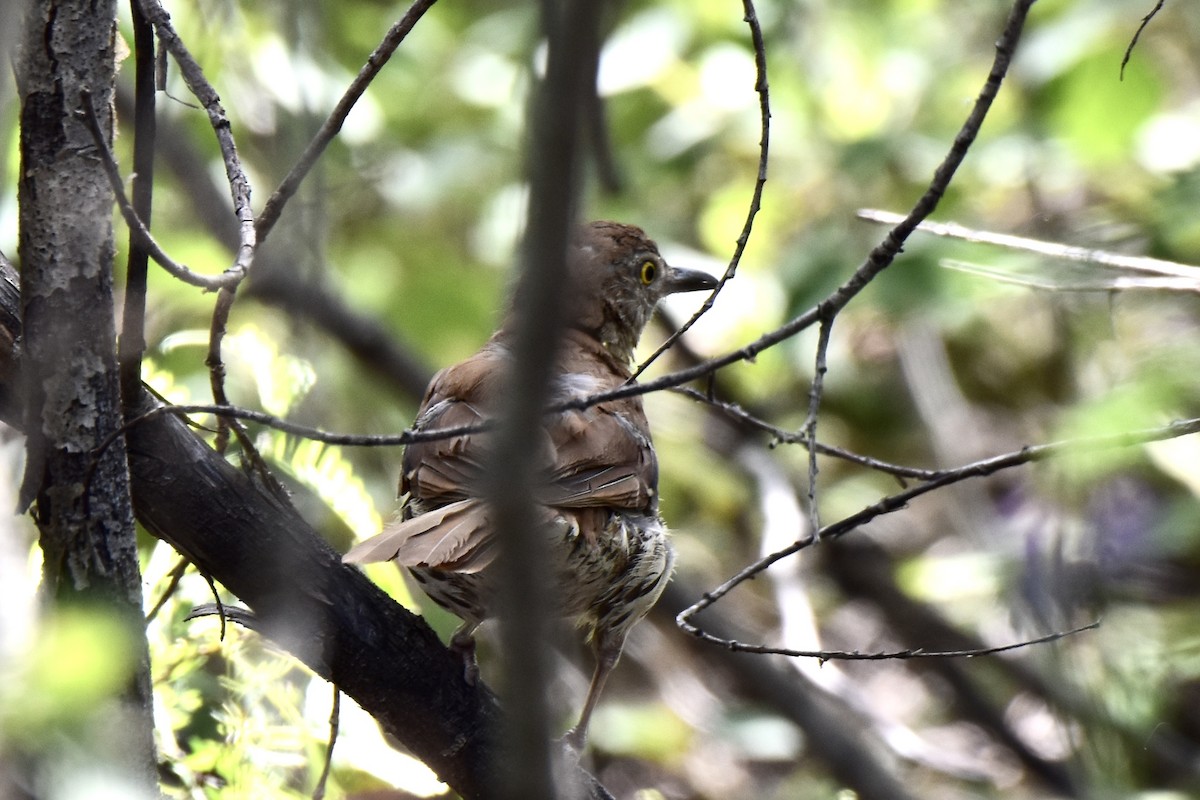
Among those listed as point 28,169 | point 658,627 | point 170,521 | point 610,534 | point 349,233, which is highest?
point 349,233

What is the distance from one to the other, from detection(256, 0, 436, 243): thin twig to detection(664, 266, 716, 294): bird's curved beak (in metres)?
2.49

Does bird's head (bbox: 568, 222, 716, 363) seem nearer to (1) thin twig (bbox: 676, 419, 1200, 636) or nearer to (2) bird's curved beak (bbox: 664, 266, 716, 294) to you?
(2) bird's curved beak (bbox: 664, 266, 716, 294)

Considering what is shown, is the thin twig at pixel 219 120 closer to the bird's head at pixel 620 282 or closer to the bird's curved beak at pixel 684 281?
the bird's head at pixel 620 282

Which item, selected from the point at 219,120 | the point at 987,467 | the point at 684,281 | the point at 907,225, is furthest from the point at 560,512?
the point at 684,281

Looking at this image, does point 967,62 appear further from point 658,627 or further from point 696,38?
point 658,627

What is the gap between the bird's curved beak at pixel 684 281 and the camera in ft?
16.4

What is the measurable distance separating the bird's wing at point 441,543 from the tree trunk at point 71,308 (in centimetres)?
58

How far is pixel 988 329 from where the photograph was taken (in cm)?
760

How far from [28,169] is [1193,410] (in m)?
3.74

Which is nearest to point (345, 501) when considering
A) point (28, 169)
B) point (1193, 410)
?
point (28, 169)

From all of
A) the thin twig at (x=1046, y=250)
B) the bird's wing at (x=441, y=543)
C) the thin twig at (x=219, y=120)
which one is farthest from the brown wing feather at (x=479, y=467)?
the thin twig at (x=1046, y=250)

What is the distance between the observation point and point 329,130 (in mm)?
2447

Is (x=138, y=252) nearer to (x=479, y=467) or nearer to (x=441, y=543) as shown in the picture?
(x=441, y=543)

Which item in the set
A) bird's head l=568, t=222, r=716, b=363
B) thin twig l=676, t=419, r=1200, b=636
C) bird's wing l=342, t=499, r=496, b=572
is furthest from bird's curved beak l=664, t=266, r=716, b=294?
thin twig l=676, t=419, r=1200, b=636
